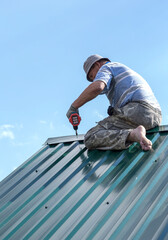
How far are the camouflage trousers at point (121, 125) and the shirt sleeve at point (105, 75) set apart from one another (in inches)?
15.2

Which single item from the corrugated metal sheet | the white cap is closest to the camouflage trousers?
the corrugated metal sheet

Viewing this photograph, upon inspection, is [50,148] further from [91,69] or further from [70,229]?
[70,229]

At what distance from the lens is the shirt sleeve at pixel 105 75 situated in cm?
508

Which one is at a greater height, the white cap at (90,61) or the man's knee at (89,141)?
the white cap at (90,61)

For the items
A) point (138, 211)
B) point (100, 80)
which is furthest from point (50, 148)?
point (138, 211)

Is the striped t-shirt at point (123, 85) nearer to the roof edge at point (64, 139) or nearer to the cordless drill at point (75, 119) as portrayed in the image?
the cordless drill at point (75, 119)

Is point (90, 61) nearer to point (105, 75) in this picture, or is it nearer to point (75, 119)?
point (105, 75)

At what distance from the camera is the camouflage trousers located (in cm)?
498

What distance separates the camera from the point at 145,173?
421 cm

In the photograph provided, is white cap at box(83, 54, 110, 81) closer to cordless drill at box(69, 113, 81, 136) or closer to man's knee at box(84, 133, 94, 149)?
cordless drill at box(69, 113, 81, 136)

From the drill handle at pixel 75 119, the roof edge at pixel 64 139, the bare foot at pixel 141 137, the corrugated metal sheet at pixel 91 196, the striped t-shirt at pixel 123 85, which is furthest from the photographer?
the roof edge at pixel 64 139

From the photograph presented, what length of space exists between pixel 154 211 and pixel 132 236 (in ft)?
1.13

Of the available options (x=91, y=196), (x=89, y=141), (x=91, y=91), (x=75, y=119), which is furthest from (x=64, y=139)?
(x=91, y=196)

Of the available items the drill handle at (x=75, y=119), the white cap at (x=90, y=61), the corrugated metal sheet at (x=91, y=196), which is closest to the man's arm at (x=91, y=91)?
the drill handle at (x=75, y=119)
